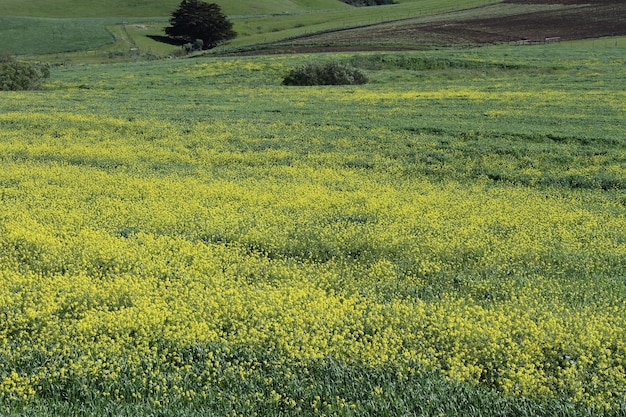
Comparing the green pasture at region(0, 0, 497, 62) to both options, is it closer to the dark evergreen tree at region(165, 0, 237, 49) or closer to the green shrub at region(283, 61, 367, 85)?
the dark evergreen tree at region(165, 0, 237, 49)

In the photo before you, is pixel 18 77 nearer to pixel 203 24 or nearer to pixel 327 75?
pixel 327 75

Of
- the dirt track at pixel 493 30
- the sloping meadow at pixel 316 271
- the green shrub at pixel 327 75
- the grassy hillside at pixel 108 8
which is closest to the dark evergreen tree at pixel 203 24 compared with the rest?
the dirt track at pixel 493 30

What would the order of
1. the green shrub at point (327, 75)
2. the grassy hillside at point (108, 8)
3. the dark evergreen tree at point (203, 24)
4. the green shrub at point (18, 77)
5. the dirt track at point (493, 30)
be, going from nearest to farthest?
the green shrub at point (18, 77)
the green shrub at point (327, 75)
the dirt track at point (493, 30)
the dark evergreen tree at point (203, 24)
the grassy hillside at point (108, 8)

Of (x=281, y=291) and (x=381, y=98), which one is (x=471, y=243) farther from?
(x=381, y=98)

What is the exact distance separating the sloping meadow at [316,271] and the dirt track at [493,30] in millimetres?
41761

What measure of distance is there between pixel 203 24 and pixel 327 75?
4194 cm

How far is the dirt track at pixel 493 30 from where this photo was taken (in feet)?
197

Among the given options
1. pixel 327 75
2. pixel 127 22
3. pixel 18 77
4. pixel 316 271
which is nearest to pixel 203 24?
pixel 127 22

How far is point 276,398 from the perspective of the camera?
573 cm

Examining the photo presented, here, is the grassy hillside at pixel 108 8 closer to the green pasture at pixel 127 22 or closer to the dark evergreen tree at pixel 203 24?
the green pasture at pixel 127 22

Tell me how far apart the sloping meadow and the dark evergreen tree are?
58841mm

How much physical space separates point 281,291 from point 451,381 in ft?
9.39

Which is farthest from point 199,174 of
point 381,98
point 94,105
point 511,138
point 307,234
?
point 381,98

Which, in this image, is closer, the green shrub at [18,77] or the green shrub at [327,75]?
the green shrub at [18,77]
